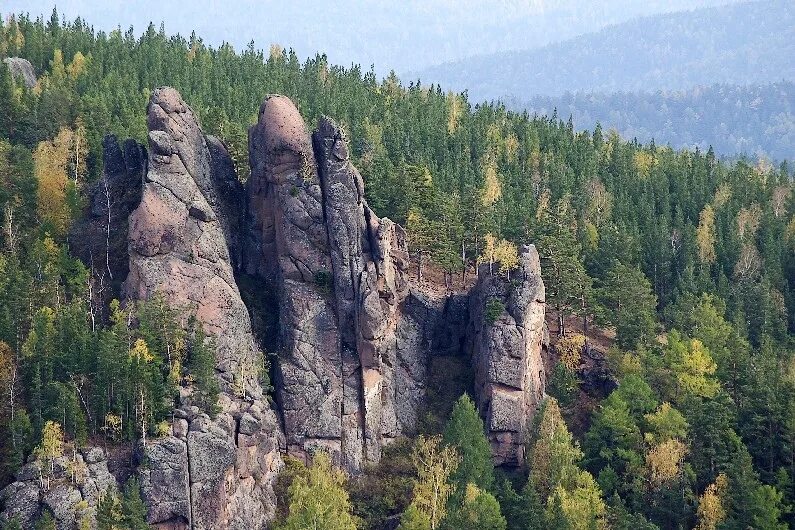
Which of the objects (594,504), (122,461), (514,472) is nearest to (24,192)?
(122,461)

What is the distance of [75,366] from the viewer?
8375 centimetres

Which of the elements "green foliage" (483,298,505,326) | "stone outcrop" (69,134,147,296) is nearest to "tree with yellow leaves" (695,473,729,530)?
"green foliage" (483,298,505,326)

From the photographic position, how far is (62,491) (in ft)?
251

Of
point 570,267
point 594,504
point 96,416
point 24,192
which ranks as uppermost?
point 24,192

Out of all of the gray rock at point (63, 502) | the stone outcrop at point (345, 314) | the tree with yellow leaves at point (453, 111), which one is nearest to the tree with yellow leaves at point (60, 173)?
the stone outcrop at point (345, 314)

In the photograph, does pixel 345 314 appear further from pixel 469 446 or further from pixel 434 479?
pixel 434 479

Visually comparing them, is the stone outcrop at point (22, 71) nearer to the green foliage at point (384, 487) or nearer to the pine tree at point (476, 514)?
the green foliage at point (384, 487)

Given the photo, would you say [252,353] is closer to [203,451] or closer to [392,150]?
[203,451]

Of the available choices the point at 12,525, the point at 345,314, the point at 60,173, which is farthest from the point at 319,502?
the point at 60,173

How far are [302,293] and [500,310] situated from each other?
50.5ft

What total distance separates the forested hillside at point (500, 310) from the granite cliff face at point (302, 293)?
218 centimetres

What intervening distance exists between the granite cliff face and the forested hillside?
2182mm

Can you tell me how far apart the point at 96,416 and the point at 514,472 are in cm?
3101

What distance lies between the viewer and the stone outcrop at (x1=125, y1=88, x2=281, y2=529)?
79938 millimetres
